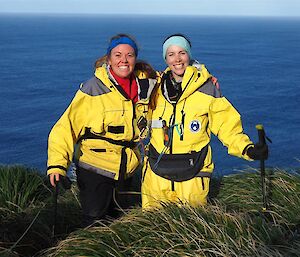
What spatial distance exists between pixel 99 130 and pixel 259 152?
142 cm

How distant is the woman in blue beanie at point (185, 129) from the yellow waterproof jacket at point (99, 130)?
233mm

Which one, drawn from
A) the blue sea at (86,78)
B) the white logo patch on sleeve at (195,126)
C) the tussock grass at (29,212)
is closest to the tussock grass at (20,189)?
the tussock grass at (29,212)

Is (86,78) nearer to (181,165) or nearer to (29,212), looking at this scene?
(29,212)

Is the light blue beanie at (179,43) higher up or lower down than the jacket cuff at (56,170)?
higher up

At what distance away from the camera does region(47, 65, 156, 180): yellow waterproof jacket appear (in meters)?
4.44

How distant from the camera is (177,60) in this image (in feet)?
15.2

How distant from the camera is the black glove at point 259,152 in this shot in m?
4.18

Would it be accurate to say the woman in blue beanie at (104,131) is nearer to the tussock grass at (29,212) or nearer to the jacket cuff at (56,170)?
the jacket cuff at (56,170)

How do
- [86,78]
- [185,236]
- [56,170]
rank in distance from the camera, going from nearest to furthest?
[185,236] < [56,170] < [86,78]

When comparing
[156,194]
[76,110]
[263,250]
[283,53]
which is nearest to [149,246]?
[263,250]

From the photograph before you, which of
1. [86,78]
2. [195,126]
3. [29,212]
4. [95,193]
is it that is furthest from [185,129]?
[86,78]

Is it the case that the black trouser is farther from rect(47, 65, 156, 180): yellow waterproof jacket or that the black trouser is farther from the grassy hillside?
the grassy hillside

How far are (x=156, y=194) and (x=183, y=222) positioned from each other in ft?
3.18

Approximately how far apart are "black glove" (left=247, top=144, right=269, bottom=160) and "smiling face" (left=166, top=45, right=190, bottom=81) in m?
0.97
